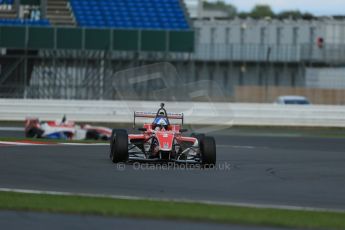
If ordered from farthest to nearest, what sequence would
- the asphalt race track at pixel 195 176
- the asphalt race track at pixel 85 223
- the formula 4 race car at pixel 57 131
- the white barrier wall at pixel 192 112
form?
the white barrier wall at pixel 192 112 < the formula 4 race car at pixel 57 131 < the asphalt race track at pixel 195 176 < the asphalt race track at pixel 85 223

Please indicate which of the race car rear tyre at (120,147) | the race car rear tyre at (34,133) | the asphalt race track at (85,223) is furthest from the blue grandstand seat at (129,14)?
the asphalt race track at (85,223)

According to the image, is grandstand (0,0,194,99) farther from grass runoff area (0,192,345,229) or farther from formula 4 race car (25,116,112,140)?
grass runoff area (0,192,345,229)

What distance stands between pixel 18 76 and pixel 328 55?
14.6 metres

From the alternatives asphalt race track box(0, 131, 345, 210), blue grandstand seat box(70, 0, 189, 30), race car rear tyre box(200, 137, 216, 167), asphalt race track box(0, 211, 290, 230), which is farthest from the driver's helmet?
blue grandstand seat box(70, 0, 189, 30)

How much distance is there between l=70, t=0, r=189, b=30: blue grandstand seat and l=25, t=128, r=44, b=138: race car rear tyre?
15.7 m

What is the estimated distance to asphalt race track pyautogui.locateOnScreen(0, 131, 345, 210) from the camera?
35.5 feet

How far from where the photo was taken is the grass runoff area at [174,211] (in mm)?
8797

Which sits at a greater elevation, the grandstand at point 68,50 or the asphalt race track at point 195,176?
the grandstand at point 68,50

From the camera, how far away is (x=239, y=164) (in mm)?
15086

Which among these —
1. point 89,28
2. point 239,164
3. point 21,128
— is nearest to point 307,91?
point 89,28

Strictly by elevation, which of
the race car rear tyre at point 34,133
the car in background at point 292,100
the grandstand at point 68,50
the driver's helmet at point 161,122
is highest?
the grandstand at point 68,50

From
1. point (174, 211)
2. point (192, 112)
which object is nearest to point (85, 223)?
point (174, 211)

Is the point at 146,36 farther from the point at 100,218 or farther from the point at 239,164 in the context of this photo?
the point at 100,218

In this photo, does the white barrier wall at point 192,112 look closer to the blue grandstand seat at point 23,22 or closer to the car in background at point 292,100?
the car in background at point 292,100
